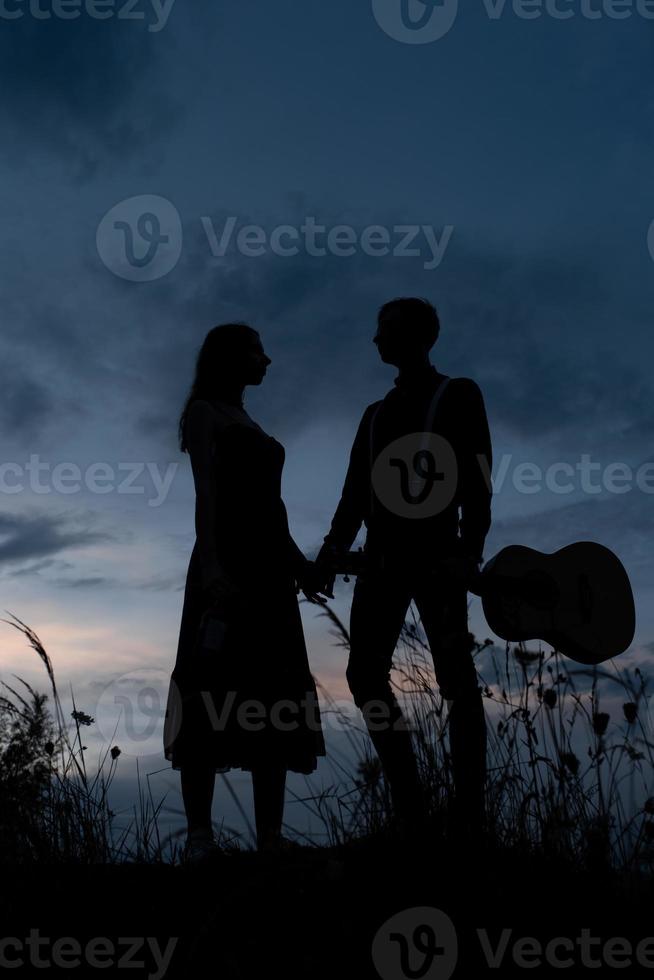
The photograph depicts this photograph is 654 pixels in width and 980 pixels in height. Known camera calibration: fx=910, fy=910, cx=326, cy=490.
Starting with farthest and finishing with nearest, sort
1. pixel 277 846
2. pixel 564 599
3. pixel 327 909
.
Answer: pixel 564 599 → pixel 277 846 → pixel 327 909

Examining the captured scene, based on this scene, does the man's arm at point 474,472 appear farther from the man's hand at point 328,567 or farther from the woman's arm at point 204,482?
the woman's arm at point 204,482

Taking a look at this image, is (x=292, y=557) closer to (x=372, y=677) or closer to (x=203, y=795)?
(x=372, y=677)

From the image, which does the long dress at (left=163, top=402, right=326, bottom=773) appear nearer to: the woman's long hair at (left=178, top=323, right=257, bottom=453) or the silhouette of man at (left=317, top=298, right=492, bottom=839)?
the woman's long hair at (left=178, top=323, right=257, bottom=453)

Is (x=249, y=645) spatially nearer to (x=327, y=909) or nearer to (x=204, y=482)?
(x=204, y=482)

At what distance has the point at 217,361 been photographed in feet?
13.8

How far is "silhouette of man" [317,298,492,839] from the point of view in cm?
354

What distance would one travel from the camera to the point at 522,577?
383cm

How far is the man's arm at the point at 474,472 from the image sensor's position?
3.77m

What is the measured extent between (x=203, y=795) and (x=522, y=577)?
1.63 metres

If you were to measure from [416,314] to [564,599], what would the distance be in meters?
1.40

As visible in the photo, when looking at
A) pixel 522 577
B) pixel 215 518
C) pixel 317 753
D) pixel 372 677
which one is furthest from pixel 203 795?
pixel 522 577

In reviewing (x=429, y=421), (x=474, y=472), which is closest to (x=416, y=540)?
(x=474, y=472)

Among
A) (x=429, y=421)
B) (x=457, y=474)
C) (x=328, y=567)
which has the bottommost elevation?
(x=328, y=567)

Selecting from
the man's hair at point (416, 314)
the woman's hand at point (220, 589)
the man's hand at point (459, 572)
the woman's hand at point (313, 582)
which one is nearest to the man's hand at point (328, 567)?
the woman's hand at point (313, 582)
